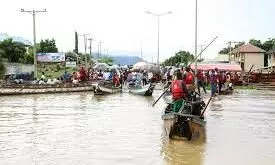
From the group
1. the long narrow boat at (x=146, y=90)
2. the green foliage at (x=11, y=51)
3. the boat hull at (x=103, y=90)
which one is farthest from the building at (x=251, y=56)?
the long narrow boat at (x=146, y=90)

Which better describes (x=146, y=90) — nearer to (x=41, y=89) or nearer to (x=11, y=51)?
(x=41, y=89)

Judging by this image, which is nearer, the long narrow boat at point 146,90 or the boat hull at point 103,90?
the long narrow boat at point 146,90

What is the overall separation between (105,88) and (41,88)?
428 centimetres

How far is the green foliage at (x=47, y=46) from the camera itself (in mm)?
90575

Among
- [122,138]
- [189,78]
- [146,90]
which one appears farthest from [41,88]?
[122,138]

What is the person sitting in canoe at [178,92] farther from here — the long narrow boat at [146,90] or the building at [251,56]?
the building at [251,56]

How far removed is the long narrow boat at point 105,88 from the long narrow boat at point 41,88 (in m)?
2.33

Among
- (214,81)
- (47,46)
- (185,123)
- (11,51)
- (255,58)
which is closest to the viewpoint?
(185,123)

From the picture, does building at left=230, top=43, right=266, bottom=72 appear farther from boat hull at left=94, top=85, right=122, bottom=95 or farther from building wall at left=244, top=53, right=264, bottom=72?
boat hull at left=94, top=85, right=122, bottom=95

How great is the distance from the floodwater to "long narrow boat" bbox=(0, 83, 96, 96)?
894cm

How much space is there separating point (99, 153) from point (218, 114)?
1079cm

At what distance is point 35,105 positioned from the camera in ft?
86.4

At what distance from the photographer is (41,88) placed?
34.8m

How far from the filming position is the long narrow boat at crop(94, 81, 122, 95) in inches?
1324
